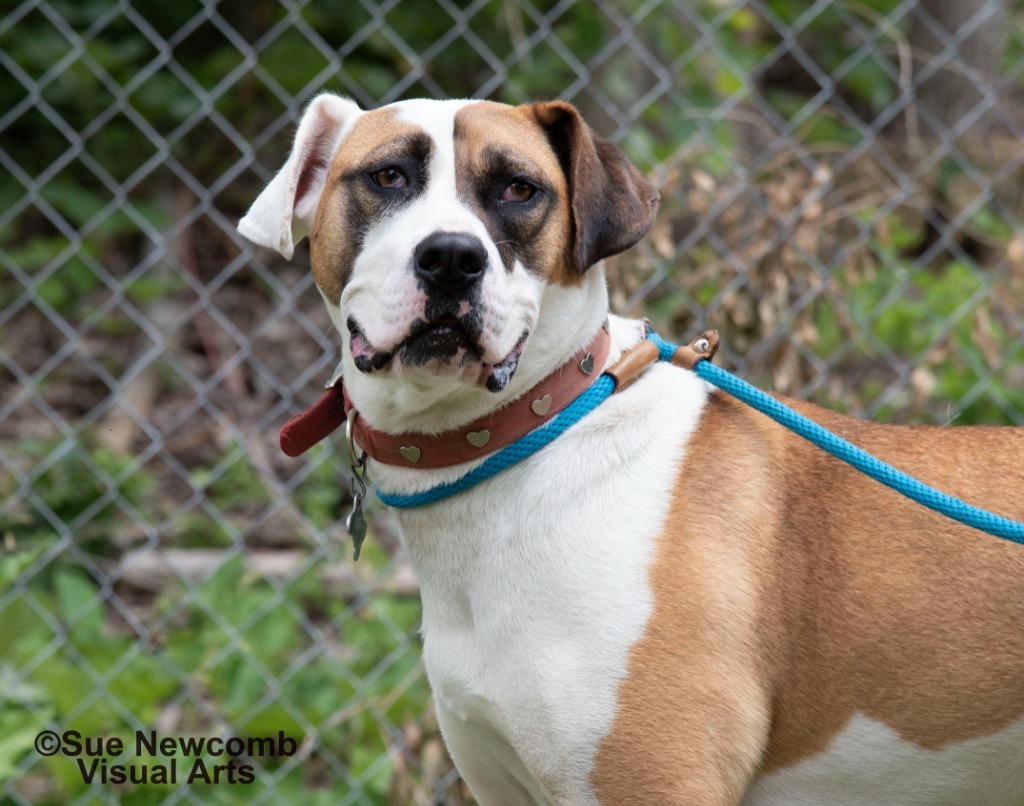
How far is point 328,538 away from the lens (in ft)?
11.9

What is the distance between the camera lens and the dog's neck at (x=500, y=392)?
2221mm

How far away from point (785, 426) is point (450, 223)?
0.71m

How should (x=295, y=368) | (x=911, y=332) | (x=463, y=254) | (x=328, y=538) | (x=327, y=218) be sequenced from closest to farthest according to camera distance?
(x=463, y=254) < (x=327, y=218) < (x=328, y=538) < (x=911, y=332) < (x=295, y=368)

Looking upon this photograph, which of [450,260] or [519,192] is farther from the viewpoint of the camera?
[519,192]

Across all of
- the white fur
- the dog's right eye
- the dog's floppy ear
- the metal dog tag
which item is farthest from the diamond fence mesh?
the white fur

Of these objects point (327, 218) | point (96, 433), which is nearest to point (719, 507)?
point (327, 218)

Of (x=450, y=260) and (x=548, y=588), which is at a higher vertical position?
(x=450, y=260)

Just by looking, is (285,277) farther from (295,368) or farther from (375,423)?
(375,423)

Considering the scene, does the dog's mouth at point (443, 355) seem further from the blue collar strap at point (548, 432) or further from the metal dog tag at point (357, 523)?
the metal dog tag at point (357, 523)

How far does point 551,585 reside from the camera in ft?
6.91

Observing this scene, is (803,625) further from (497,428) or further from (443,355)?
(443,355)

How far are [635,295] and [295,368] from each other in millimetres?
2003

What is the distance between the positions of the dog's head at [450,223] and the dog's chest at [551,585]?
0.22 meters

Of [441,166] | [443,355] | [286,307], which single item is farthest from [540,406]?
[286,307]
